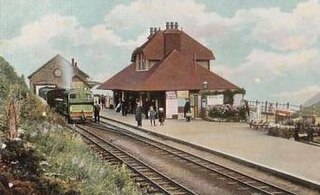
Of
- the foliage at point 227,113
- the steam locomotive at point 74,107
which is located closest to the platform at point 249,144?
the foliage at point 227,113

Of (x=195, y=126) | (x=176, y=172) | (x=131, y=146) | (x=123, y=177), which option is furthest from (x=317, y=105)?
Answer: (x=195, y=126)

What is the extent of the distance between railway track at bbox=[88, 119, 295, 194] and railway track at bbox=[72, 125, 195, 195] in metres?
0.55

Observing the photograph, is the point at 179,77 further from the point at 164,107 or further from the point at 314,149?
the point at 314,149

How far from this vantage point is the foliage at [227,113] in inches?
480

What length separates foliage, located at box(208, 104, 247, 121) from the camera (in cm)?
1220

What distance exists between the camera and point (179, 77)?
11336mm

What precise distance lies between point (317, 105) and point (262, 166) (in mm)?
1718

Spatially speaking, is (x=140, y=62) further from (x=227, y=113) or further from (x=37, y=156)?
(x=227, y=113)

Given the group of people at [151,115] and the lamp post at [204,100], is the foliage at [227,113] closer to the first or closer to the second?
the lamp post at [204,100]

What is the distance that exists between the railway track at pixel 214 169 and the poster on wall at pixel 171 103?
1.74 metres

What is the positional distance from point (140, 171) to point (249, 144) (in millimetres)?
2143

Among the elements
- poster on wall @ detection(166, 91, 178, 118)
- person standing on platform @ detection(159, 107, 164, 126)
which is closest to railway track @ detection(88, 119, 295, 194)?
person standing on platform @ detection(159, 107, 164, 126)

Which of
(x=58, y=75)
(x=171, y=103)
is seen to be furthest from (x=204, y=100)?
(x=58, y=75)

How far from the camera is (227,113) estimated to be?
1250 cm
